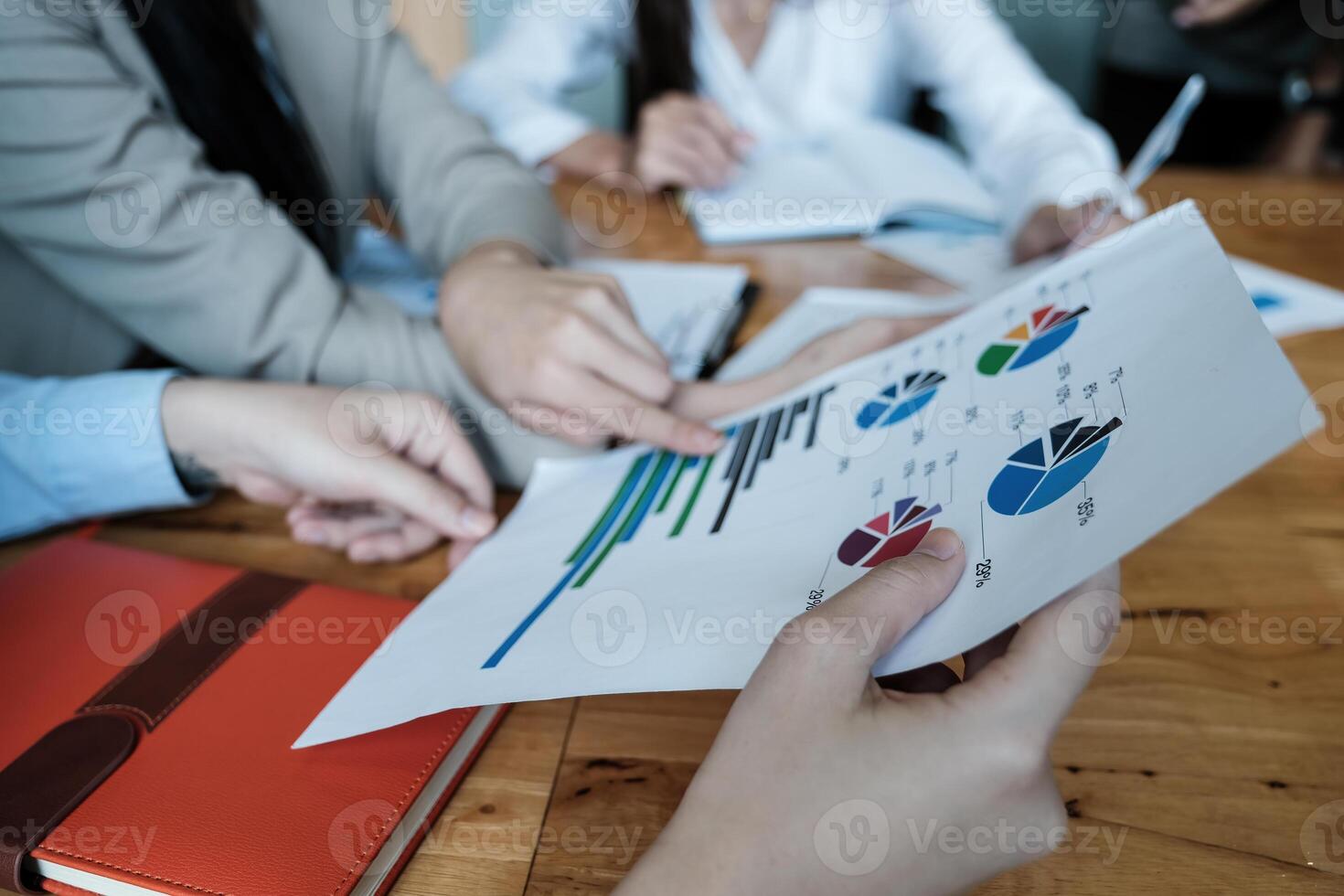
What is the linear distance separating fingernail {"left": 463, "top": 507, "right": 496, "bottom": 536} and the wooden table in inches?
1.1

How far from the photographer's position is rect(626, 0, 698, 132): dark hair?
1.20 metres

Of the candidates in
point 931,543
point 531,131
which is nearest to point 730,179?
point 531,131

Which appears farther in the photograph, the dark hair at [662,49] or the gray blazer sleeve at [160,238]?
the dark hair at [662,49]

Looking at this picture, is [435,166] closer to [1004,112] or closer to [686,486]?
[686,486]

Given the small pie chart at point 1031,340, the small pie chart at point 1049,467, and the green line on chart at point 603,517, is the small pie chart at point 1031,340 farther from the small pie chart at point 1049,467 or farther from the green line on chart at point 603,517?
the green line on chart at point 603,517

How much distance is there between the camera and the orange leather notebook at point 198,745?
11.6 inches

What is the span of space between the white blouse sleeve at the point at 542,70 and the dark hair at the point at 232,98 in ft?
1.46

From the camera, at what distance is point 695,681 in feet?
1.00

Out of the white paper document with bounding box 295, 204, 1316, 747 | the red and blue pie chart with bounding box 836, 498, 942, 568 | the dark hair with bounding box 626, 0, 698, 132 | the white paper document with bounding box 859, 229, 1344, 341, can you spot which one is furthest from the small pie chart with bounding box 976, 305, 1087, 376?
the dark hair with bounding box 626, 0, 698, 132

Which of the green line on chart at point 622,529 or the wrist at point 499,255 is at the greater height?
the wrist at point 499,255

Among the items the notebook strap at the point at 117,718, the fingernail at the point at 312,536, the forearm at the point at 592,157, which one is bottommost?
the forearm at the point at 592,157

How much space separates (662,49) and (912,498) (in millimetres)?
1068

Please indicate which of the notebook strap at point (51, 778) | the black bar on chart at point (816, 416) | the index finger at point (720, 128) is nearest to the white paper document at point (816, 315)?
the black bar on chart at point (816, 416)

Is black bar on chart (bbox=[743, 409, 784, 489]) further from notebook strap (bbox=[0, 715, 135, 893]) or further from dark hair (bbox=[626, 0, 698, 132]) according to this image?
dark hair (bbox=[626, 0, 698, 132])
